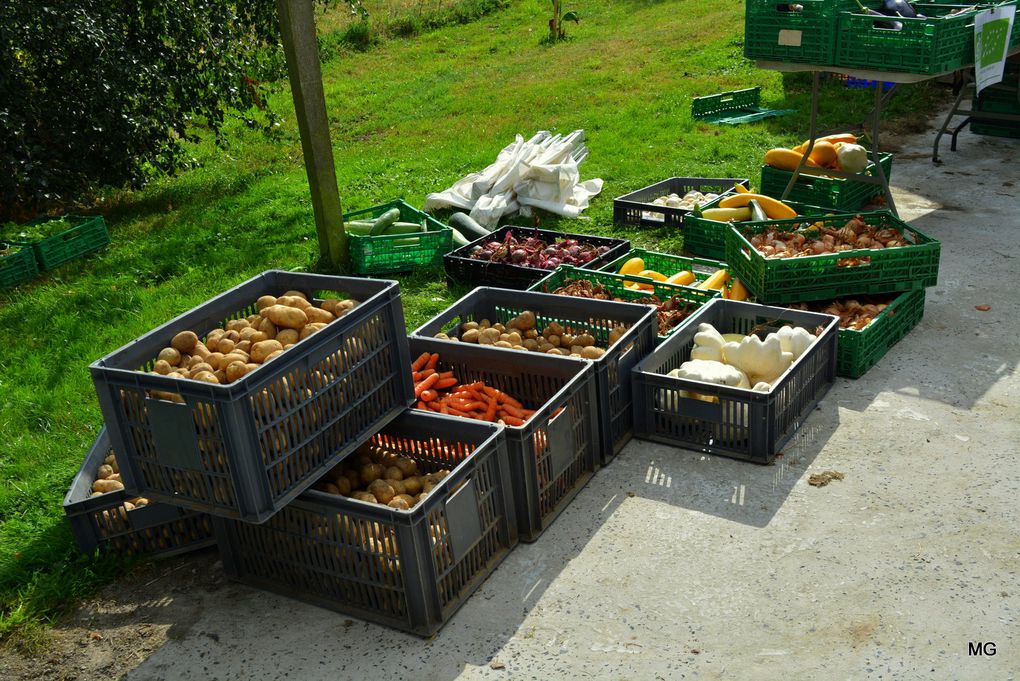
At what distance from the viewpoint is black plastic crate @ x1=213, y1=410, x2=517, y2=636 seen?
4082 millimetres

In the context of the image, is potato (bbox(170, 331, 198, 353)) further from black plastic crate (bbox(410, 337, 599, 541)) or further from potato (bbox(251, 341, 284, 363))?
black plastic crate (bbox(410, 337, 599, 541))

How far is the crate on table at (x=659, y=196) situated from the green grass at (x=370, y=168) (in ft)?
0.64

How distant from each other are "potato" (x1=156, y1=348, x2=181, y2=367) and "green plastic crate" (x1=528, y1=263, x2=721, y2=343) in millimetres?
2864

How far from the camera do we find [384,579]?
418 cm

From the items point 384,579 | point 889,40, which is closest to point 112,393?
point 384,579

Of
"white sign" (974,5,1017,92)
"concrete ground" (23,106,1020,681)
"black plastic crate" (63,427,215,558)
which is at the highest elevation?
"white sign" (974,5,1017,92)

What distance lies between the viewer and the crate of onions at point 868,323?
19.5 ft

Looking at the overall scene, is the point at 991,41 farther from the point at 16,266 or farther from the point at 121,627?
the point at 16,266

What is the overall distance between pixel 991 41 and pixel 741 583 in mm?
5944

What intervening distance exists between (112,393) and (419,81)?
492 inches

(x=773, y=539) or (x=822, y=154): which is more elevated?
(x=822, y=154)

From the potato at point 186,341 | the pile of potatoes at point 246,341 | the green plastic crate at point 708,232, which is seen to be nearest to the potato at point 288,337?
the pile of potatoes at point 246,341

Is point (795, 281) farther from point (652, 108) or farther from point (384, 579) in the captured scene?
point (652, 108)

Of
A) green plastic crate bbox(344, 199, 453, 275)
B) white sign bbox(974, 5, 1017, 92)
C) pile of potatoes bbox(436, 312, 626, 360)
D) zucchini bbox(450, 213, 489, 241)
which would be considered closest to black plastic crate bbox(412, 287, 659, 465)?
pile of potatoes bbox(436, 312, 626, 360)
